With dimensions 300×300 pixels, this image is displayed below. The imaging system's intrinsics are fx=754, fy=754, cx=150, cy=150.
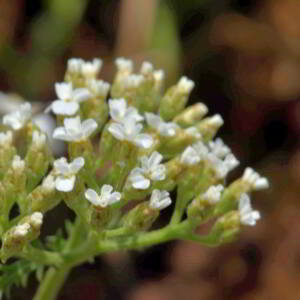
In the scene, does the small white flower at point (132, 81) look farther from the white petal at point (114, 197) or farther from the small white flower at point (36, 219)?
the small white flower at point (36, 219)

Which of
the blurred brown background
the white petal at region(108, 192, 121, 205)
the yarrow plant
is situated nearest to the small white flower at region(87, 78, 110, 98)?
the yarrow plant

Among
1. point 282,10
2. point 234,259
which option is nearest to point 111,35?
point 282,10

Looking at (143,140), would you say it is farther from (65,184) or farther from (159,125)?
(65,184)

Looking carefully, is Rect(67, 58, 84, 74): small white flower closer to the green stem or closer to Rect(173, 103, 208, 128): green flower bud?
Rect(173, 103, 208, 128): green flower bud

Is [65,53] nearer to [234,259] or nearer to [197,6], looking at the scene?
[197,6]

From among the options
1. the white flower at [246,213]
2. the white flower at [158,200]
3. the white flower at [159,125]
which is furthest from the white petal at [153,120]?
the white flower at [246,213]
